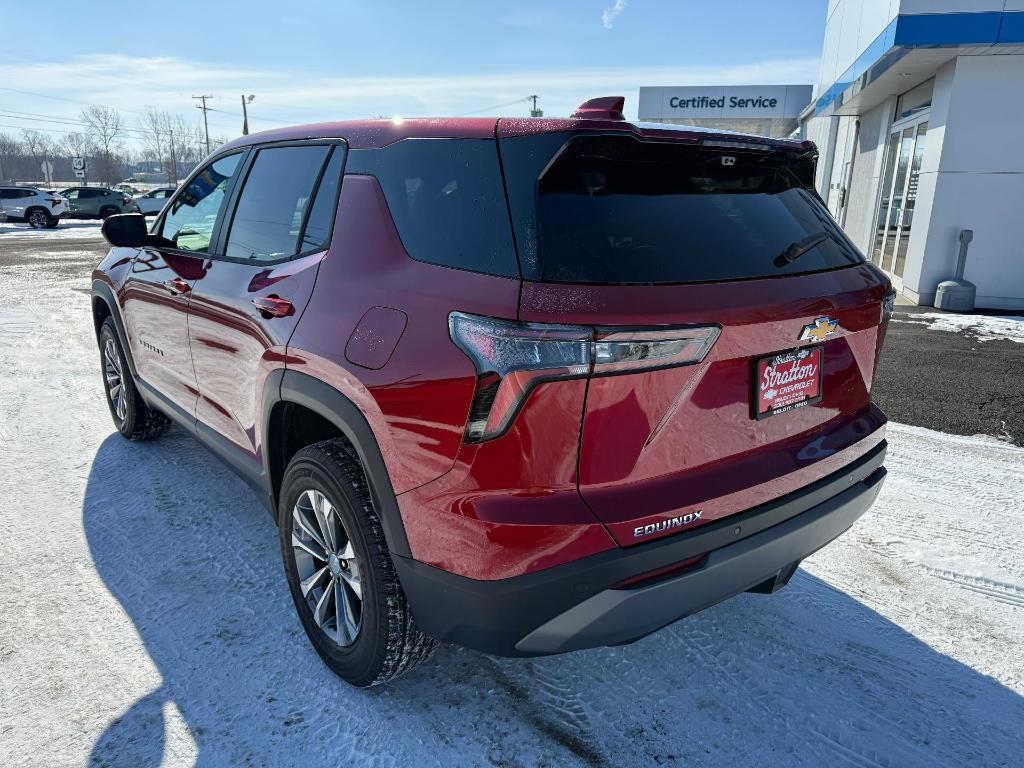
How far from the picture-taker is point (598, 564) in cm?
177

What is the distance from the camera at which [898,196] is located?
513 inches

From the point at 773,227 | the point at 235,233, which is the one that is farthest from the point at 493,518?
the point at 235,233

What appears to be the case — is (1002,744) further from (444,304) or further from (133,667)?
(133,667)

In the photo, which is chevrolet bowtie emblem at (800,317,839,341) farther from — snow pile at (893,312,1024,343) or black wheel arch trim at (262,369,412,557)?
snow pile at (893,312,1024,343)

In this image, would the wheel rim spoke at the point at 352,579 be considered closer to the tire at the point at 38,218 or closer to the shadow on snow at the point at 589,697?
the shadow on snow at the point at 589,697

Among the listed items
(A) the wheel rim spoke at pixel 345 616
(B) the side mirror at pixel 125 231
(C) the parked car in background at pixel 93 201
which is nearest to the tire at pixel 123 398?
(B) the side mirror at pixel 125 231

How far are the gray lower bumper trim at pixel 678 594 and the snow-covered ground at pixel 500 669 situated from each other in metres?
0.53

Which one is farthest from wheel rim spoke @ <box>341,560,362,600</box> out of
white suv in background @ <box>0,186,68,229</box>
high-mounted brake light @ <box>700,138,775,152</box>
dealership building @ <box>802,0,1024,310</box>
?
white suv in background @ <box>0,186,68,229</box>

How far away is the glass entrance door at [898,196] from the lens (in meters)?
12.0

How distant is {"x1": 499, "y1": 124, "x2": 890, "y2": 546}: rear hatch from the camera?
175 cm

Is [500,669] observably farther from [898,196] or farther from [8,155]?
[8,155]

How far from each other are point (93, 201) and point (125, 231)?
3420 cm

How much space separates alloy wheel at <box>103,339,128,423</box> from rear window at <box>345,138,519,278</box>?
3229 mm

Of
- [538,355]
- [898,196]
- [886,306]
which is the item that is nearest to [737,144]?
[886,306]
